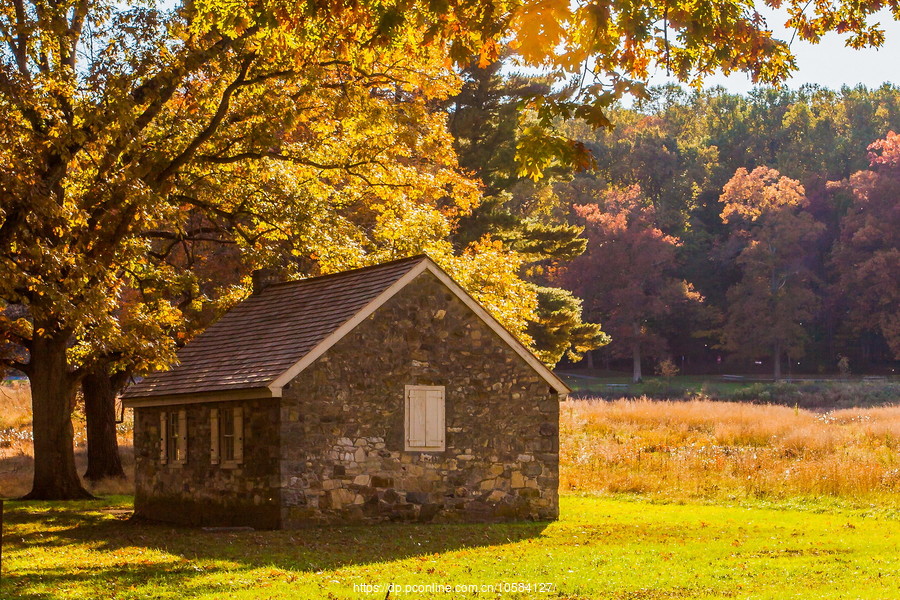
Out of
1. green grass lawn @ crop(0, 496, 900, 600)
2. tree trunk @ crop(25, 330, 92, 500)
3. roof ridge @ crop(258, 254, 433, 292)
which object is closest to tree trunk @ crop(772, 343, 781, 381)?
green grass lawn @ crop(0, 496, 900, 600)

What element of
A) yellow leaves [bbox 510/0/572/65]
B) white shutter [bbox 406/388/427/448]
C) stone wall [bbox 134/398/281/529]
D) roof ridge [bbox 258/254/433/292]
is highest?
yellow leaves [bbox 510/0/572/65]

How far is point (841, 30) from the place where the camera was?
12.5m

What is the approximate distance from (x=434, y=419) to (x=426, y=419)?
0.53ft

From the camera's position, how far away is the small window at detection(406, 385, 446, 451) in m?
21.2

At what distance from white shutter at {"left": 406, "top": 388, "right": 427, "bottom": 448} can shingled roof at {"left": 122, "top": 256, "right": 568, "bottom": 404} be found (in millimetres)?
1713

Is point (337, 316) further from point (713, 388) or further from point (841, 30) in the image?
point (713, 388)

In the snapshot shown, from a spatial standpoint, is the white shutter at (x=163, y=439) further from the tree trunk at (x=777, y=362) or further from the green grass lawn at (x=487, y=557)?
the tree trunk at (x=777, y=362)

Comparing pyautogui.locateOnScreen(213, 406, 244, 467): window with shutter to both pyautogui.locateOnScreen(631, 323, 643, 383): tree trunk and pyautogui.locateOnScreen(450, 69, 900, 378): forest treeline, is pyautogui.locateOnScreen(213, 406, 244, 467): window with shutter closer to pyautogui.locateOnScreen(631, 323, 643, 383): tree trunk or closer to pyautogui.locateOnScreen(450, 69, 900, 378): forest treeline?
pyautogui.locateOnScreen(450, 69, 900, 378): forest treeline

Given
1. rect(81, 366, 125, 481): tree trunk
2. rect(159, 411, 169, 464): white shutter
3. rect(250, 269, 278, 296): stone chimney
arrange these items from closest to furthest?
rect(159, 411, 169, 464): white shutter
rect(250, 269, 278, 296): stone chimney
rect(81, 366, 125, 481): tree trunk

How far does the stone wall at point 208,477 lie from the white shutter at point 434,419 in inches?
111

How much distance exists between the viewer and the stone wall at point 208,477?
20.2 meters

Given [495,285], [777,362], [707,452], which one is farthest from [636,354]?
[495,285]

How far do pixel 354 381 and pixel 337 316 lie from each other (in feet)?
3.98

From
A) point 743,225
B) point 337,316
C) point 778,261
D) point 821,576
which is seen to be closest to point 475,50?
point 821,576
